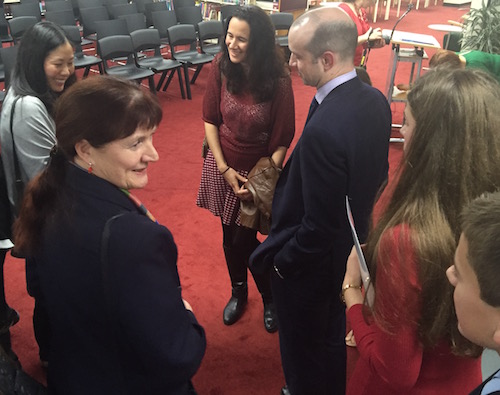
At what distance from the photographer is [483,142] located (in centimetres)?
108

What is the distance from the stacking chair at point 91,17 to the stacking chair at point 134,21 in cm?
34

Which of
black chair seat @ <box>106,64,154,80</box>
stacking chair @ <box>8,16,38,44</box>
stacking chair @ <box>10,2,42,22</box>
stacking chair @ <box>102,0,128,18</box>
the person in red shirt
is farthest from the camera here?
stacking chair @ <box>102,0,128,18</box>

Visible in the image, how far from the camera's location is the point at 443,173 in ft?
3.52

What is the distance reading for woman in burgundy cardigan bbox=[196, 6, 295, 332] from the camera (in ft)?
6.87

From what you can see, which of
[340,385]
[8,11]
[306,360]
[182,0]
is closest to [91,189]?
[306,360]

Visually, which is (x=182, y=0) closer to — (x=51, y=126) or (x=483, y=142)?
(x=51, y=126)

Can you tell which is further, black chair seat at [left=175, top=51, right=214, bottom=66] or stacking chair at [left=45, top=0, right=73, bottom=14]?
stacking chair at [left=45, top=0, right=73, bottom=14]

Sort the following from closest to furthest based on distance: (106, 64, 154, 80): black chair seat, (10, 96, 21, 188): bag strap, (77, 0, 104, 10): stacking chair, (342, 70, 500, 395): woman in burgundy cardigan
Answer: (342, 70, 500, 395): woman in burgundy cardigan → (10, 96, 21, 188): bag strap → (106, 64, 154, 80): black chair seat → (77, 0, 104, 10): stacking chair

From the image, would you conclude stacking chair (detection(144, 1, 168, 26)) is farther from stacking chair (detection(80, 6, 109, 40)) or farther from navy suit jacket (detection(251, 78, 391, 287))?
navy suit jacket (detection(251, 78, 391, 287))

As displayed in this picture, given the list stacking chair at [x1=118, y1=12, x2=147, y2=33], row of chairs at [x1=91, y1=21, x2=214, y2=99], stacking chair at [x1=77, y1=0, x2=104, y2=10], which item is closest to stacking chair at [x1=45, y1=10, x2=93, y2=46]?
stacking chair at [x1=77, y1=0, x2=104, y2=10]

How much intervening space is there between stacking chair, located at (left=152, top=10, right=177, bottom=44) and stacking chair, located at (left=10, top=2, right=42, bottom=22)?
59.6 inches

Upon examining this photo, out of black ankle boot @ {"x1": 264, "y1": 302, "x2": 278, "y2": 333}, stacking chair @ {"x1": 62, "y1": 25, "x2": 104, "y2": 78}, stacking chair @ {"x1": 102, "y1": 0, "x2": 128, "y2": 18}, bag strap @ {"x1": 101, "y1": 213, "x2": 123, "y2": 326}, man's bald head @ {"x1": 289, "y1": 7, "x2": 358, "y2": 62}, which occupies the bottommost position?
black ankle boot @ {"x1": 264, "y1": 302, "x2": 278, "y2": 333}

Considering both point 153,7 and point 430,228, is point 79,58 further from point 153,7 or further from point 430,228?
point 430,228

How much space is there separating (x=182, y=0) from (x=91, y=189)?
6.62 metres
